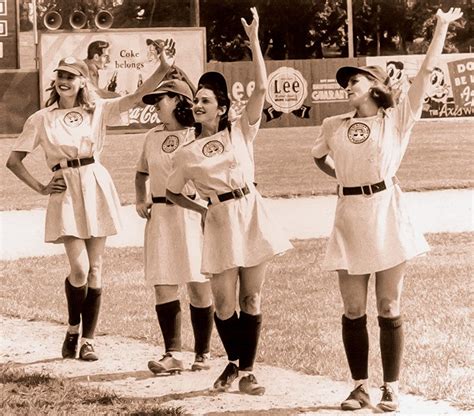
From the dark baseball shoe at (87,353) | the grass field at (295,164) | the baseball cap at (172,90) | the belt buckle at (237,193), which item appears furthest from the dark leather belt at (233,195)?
the grass field at (295,164)

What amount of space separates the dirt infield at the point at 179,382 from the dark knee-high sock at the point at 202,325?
0.11 meters

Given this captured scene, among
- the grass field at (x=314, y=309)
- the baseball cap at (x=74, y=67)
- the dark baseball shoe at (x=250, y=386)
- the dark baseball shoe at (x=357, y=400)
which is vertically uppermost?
the baseball cap at (x=74, y=67)

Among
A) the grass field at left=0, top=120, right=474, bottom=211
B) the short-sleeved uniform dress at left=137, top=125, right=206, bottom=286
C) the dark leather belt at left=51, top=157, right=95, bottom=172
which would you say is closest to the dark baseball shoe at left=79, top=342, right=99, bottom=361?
the short-sleeved uniform dress at left=137, top=125, right=206, bottom=286

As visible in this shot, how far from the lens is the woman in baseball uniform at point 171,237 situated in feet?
16.4

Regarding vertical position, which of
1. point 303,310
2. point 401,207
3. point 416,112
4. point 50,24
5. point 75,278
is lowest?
point 303,310

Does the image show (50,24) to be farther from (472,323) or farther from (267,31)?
(267,31)

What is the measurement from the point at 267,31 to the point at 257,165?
2149 millimetres

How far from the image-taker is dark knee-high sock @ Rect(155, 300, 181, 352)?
5.06 meters

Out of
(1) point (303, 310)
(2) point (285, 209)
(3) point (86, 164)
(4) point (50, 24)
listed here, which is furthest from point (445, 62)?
(3) point (86, 164)

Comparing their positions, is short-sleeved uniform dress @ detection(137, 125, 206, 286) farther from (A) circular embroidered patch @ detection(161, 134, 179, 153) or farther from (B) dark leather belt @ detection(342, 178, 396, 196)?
(B) dark leather belt @ detection(342, 178, 396, 196)

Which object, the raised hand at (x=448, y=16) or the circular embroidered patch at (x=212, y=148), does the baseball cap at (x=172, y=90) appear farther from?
the raised hand at (x=448, y=16)

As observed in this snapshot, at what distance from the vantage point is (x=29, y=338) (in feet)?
20.0

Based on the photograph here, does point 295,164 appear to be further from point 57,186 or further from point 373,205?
point 373,205

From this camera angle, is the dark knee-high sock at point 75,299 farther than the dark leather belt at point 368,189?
Yes
